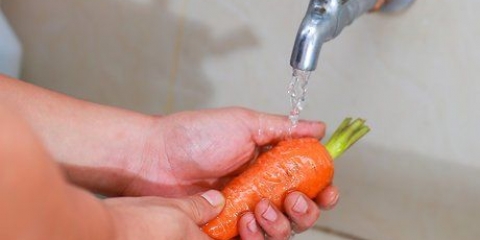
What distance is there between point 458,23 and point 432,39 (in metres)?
0.04

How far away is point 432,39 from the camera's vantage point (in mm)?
895

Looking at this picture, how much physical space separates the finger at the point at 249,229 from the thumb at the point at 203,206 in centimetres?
3

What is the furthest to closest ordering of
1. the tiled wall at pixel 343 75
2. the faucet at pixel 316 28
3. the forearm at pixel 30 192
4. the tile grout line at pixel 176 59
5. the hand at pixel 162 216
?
the tile grout line at pixel 176 59 < the tiled wall at pixel 343 75 < the faucet at pixel 316 28 < the hand at pixel 162 216 < the forearm at pixel 30 192

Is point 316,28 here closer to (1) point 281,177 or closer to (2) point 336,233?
(1) point 281,177

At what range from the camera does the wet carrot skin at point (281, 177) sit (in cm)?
82

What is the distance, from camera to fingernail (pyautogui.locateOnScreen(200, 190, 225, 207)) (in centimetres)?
79

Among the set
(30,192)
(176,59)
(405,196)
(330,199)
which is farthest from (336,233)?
(30,192)

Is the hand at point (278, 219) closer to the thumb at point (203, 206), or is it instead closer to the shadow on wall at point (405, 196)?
the thumb at point (203, 206)

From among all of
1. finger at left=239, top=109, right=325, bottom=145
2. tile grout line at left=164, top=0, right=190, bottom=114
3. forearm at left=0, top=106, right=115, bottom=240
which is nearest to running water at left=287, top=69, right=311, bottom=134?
finger at left=239, top=109, right=325, bottom=145

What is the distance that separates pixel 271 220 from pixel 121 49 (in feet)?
1.35

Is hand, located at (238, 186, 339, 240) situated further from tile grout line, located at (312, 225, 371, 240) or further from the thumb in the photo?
tile grout line, located at (312, 225, 371, 240)

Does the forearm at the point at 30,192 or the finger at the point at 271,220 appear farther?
the finger at the point at 271,220

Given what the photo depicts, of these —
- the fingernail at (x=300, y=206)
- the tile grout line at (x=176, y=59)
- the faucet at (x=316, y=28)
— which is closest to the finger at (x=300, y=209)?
the fingernail at (x=300, y=206)

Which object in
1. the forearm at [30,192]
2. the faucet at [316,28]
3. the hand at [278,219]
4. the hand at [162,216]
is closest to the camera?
the forearm at [30,192]
